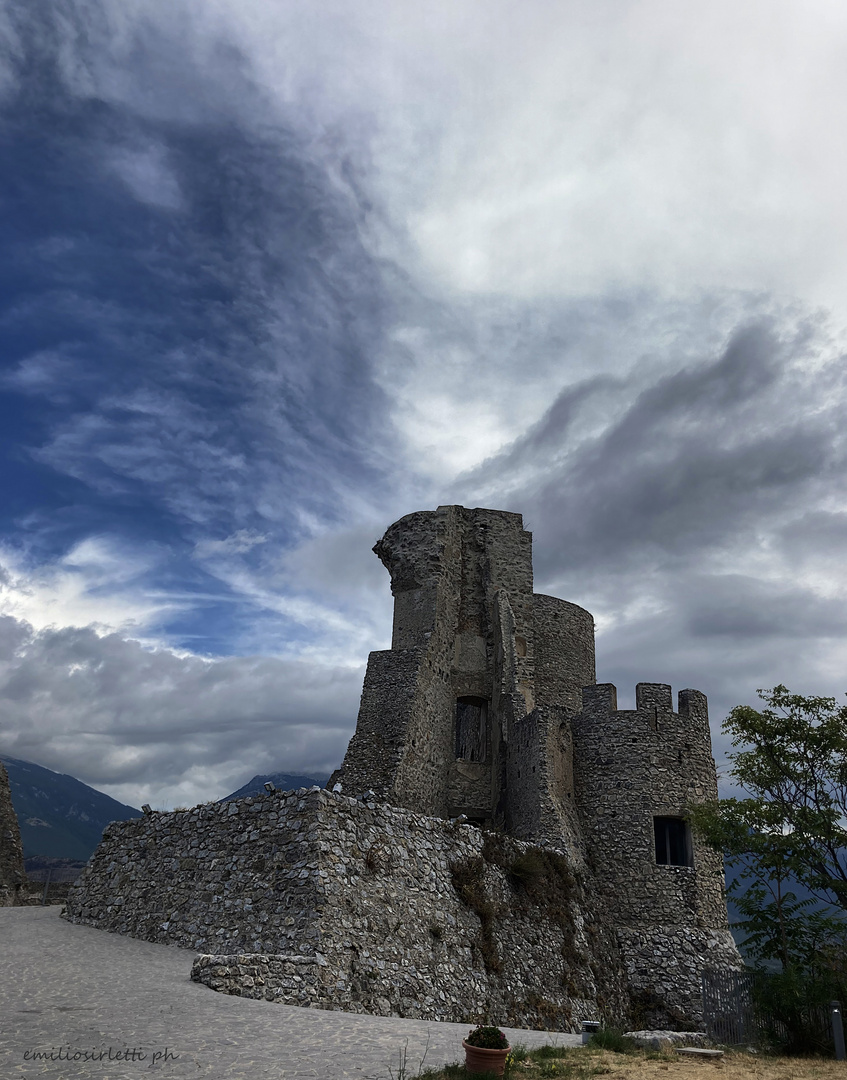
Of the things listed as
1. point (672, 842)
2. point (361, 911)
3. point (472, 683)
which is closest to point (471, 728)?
point (472, 683)

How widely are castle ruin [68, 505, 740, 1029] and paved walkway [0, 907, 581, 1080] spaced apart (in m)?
1.32

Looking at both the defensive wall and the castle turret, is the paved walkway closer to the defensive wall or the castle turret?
the defensive wall

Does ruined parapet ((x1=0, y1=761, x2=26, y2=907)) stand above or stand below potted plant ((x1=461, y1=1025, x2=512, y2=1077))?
above

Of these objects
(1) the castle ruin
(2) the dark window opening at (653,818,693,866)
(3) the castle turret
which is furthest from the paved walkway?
(2) the dark window opening at (653,818,693,866)

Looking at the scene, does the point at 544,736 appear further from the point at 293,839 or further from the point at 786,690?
the point at 293,839

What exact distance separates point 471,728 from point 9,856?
1801 centimetres

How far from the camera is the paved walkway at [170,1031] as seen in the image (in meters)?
8.71

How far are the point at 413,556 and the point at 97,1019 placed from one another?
21854 millimetres

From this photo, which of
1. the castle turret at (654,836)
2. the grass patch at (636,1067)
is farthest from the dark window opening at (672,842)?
the grass patch at (636,1067)

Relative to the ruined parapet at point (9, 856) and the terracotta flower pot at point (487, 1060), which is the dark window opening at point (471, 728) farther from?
the terracotta flower pot at point (487, 1060)

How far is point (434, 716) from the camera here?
1144 inches

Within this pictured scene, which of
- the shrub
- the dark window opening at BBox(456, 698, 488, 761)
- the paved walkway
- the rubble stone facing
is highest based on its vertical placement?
the dark window opening at BBox(456, 698, 488, 761)

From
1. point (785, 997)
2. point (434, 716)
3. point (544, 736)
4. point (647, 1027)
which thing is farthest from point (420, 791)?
point (785, 997)

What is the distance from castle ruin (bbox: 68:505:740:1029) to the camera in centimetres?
1614
